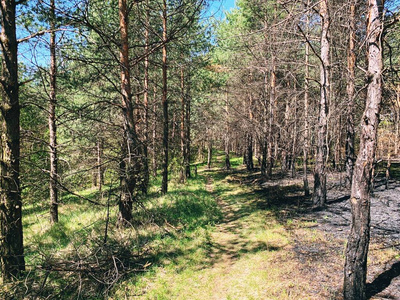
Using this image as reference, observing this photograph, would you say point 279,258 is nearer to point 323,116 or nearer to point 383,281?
point 383,281

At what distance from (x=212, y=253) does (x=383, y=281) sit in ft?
13.1

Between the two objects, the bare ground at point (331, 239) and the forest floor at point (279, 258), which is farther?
the forest floor at point (279, 258)

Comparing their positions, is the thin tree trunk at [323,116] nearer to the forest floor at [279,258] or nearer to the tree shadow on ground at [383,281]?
the forest floor at [279,258]

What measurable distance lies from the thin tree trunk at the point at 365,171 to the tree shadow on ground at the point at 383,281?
0.32m

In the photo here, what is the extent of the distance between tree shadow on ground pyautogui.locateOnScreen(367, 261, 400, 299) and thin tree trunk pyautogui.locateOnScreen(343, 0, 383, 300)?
1.06 ft

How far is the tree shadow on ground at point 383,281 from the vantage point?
4377 mm

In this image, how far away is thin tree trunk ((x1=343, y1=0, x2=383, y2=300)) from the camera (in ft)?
12.6

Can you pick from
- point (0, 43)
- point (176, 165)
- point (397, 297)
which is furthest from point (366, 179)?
point (176, 165)

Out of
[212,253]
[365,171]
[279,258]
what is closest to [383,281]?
[279,258]

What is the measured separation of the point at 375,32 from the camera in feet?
12.5

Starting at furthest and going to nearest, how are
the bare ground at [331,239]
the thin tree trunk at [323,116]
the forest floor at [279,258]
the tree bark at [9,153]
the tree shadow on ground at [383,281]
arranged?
the thin tree trunk at [323,116] < the forest floor at [279,258] < the bare ground at [331,239] < the tree bark at [9,153] < the tree shadow on ground at [383,281]

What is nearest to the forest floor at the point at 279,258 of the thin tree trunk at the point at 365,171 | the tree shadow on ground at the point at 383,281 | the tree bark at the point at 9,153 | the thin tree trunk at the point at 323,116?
the tree shadow on ground at the point at 383,281

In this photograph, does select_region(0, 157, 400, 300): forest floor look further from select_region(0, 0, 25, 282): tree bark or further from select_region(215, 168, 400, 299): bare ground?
select_region(0, 0, 25, 282): tree bark

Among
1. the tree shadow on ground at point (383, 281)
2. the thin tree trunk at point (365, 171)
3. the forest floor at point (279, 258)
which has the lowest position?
the forest floor at point (279, 258)
